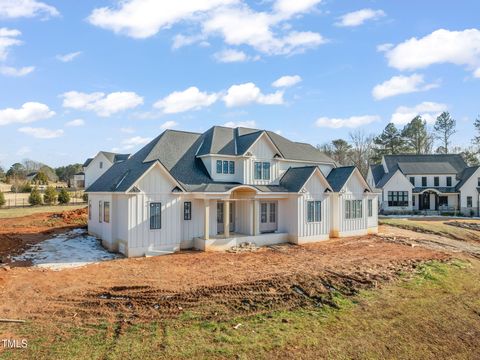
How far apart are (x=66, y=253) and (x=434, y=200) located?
39949 mm

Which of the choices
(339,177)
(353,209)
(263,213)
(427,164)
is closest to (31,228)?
(263,213)

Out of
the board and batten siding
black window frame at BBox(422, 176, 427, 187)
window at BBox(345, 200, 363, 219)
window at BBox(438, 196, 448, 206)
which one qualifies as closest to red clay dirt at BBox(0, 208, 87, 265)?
the board and batten siding

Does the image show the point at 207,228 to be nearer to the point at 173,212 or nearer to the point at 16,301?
the point at 173,212

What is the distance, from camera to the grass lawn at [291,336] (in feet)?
22.2

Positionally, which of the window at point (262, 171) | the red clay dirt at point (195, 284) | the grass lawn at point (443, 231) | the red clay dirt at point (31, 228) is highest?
the window at point (262, 171)

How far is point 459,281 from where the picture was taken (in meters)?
12.4

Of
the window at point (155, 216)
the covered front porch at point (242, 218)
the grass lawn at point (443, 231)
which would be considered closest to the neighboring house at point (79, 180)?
the covered front porch at point (242, 218)

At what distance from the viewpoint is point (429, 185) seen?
4047 centimetres

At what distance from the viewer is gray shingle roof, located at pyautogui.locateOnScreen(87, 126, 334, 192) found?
18062mm

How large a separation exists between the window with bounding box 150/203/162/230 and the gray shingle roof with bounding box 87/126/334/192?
1.73 metres

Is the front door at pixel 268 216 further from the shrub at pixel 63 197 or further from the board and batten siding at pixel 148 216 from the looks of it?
the shrub at pixel 63 197

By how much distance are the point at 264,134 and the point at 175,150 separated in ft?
18.0

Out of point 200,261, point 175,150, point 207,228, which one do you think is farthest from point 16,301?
point 175,150

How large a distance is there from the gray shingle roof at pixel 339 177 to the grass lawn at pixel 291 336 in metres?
12.0
